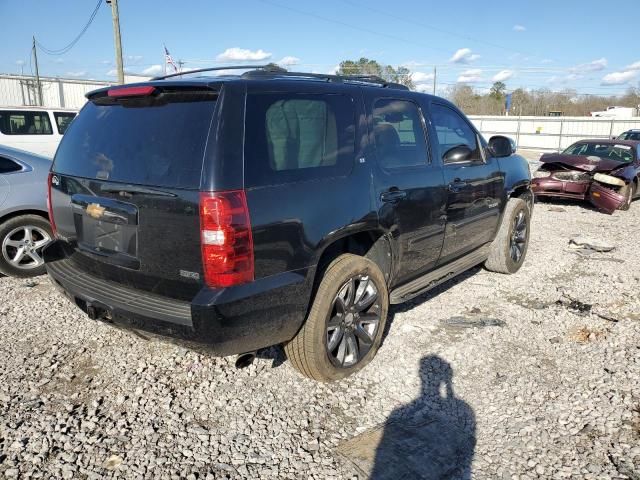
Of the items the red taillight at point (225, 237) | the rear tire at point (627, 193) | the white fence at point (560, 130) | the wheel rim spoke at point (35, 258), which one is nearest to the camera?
the red taillight at point (225, 237)

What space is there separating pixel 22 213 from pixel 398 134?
13.3ft

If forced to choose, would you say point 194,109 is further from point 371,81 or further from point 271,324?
point 371,81

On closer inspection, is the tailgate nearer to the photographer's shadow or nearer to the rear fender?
the photographer's shadow

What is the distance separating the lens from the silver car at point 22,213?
5.16 metres

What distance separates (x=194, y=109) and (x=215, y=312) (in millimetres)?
1072

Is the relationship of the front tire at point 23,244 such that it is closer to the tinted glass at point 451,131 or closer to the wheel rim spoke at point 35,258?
the wheel rim spoke at point 35,258

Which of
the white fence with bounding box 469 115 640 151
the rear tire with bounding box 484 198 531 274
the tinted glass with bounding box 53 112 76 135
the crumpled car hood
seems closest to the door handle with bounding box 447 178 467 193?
the rear tire with bounding box 484 198 531 274

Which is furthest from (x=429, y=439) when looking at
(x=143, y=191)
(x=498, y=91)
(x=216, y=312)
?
(x=498, y=91)

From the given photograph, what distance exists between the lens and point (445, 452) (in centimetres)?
271

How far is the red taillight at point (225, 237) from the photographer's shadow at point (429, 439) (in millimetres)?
1246

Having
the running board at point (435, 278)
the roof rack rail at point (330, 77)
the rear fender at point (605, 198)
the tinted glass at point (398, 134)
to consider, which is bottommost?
the rear fender at point (605, 198)

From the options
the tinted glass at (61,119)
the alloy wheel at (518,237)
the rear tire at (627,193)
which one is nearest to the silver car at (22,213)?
the alloy wheel at (518,237)

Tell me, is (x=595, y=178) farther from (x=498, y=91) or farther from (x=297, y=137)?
(x=498, y=91)

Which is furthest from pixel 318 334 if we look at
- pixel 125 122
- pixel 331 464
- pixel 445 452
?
pixel 125 122
